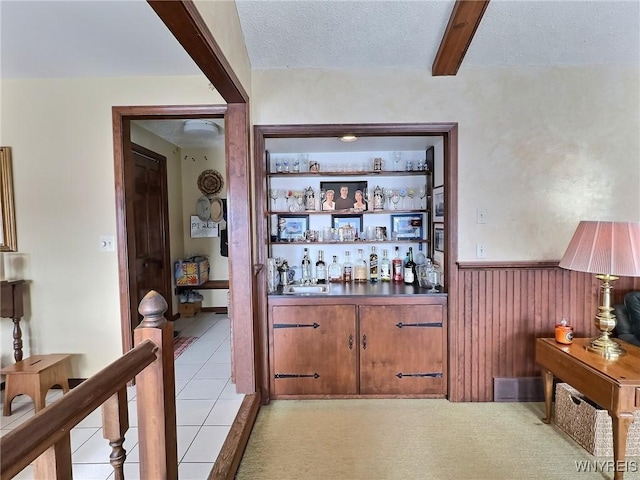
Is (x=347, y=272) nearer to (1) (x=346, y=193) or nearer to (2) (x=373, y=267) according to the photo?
(2) (x=373, y=267)

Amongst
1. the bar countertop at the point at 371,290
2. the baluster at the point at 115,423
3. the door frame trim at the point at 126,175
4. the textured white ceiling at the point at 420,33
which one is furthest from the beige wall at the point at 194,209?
the baluster at the point at 115,423

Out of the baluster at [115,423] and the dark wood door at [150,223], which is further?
the dark wood door at [150,223]

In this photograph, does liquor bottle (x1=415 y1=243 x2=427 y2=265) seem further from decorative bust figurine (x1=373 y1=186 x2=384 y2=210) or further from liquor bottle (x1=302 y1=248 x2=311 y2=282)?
liquor bottle (x1=302 y1=248 x2=311 y2=282)

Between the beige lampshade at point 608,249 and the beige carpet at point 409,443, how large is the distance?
3.64ft

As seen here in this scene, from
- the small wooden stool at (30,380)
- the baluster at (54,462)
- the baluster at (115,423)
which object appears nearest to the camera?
the baluster at (54,462)

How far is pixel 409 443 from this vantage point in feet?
7.16

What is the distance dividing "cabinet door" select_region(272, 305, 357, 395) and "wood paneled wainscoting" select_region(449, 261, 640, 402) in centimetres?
78

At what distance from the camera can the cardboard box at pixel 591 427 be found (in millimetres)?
2008

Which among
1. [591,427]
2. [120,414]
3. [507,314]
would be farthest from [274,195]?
[591,427]

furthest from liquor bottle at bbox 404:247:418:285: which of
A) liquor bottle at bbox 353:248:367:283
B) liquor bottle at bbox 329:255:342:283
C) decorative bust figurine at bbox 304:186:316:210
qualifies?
decorative bust figurine at bbox 304:186:316:210

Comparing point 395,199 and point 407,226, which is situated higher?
point 395,199

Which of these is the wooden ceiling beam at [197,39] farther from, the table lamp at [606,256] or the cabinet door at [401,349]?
the table lamp at [606,256]

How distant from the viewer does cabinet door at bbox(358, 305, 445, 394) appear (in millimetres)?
2660

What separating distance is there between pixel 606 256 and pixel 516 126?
1.13 metres
